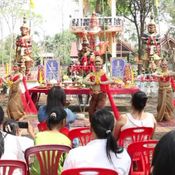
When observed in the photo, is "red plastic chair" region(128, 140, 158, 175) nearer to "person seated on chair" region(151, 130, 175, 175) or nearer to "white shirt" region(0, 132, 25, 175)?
"white shirt" region(0, 132, 25, 175)

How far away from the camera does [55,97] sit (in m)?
4.81

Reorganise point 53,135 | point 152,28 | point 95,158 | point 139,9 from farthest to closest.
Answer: point 139,9 < point 152,28 < point 53,135 < point 95,158

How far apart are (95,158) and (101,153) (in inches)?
2.4

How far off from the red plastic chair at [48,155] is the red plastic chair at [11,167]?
408 mm

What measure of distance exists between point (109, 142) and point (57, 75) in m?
10.2

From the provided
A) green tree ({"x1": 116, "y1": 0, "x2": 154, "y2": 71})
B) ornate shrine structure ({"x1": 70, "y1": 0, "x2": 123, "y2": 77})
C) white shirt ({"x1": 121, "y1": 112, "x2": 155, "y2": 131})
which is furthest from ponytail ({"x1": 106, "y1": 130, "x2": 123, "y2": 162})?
green tree ({"x1": 116, "y1": 0, "x2": 154, "y2": 71})

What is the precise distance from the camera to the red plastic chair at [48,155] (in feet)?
11.4

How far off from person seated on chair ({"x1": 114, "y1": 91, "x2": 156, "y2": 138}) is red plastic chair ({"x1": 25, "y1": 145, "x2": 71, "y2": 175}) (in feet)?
3.54

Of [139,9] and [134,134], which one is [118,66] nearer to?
[134,134]

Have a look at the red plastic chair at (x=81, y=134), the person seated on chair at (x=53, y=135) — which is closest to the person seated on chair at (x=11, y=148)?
the person seated on chair at (x=53, y=135)

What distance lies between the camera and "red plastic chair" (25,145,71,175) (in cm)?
347

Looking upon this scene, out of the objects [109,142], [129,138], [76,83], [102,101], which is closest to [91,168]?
[109,142]

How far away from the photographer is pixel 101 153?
2.98 meters

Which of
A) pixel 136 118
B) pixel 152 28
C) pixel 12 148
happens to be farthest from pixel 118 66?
pixel 12 148
